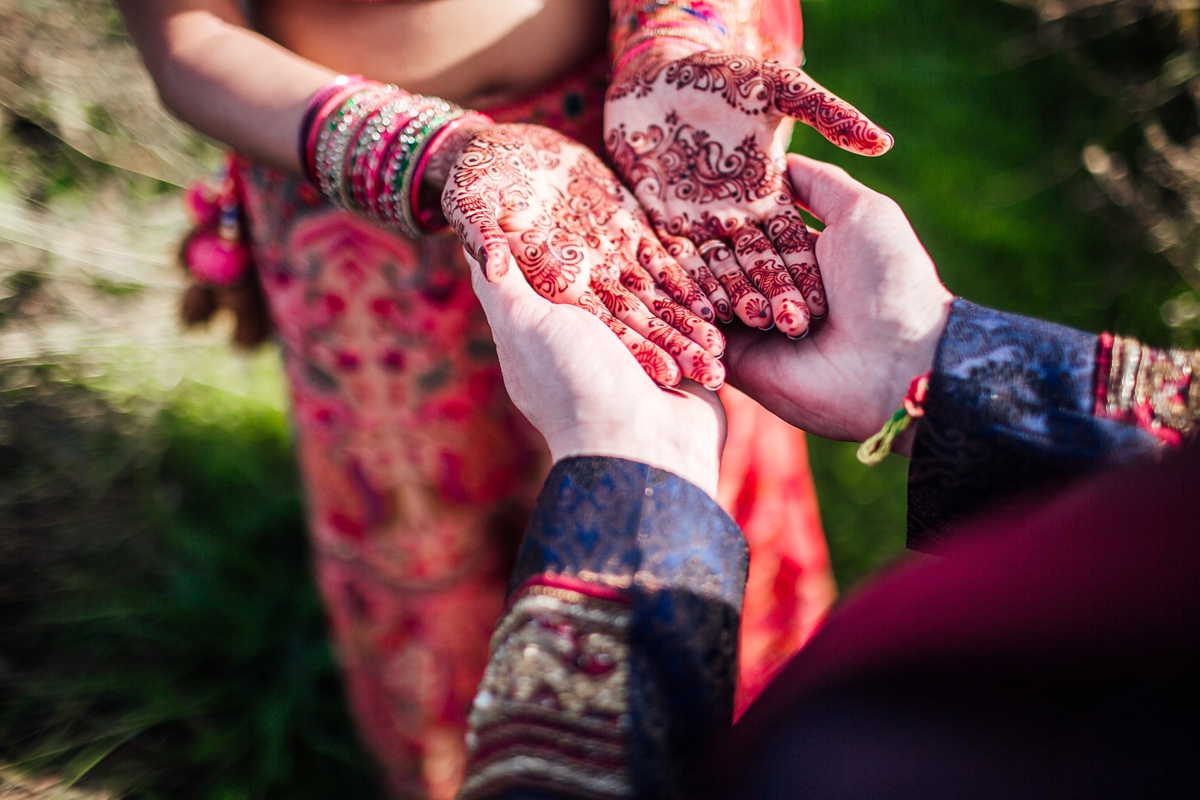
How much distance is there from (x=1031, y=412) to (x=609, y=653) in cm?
48

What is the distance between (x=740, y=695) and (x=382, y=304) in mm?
997

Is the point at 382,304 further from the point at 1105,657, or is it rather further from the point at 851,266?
the point at 1105,657

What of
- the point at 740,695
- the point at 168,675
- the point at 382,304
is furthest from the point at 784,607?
the point at 168,675

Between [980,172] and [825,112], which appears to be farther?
[980,172]

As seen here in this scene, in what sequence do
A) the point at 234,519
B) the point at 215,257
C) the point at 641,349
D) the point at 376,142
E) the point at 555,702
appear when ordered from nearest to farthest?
the point at 555,702 → the point at 641,349 → the point at 376,142 → the point at 215,257 → the point at 234,519

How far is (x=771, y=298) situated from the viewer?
0.90 metres

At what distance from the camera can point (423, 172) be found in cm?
94

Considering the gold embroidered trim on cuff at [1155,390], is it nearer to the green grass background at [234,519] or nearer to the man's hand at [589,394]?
the man's hand at [589,394]

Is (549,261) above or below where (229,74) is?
below

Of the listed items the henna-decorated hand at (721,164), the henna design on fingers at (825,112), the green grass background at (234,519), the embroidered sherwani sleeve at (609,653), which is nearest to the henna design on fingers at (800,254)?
the henna-decorated hand at (721,164)

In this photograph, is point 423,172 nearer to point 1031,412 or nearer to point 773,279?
point 773,279

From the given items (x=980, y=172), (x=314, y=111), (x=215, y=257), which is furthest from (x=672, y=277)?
(x=980, y=172)

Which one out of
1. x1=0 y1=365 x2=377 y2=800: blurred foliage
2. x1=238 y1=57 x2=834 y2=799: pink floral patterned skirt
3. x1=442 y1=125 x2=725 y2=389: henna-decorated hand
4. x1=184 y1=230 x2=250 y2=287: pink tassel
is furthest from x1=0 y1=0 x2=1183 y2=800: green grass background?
x1=442 y1=125 x2=725 y2=389: henna-decorated hand

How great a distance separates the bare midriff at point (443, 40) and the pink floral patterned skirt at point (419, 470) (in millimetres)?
54
